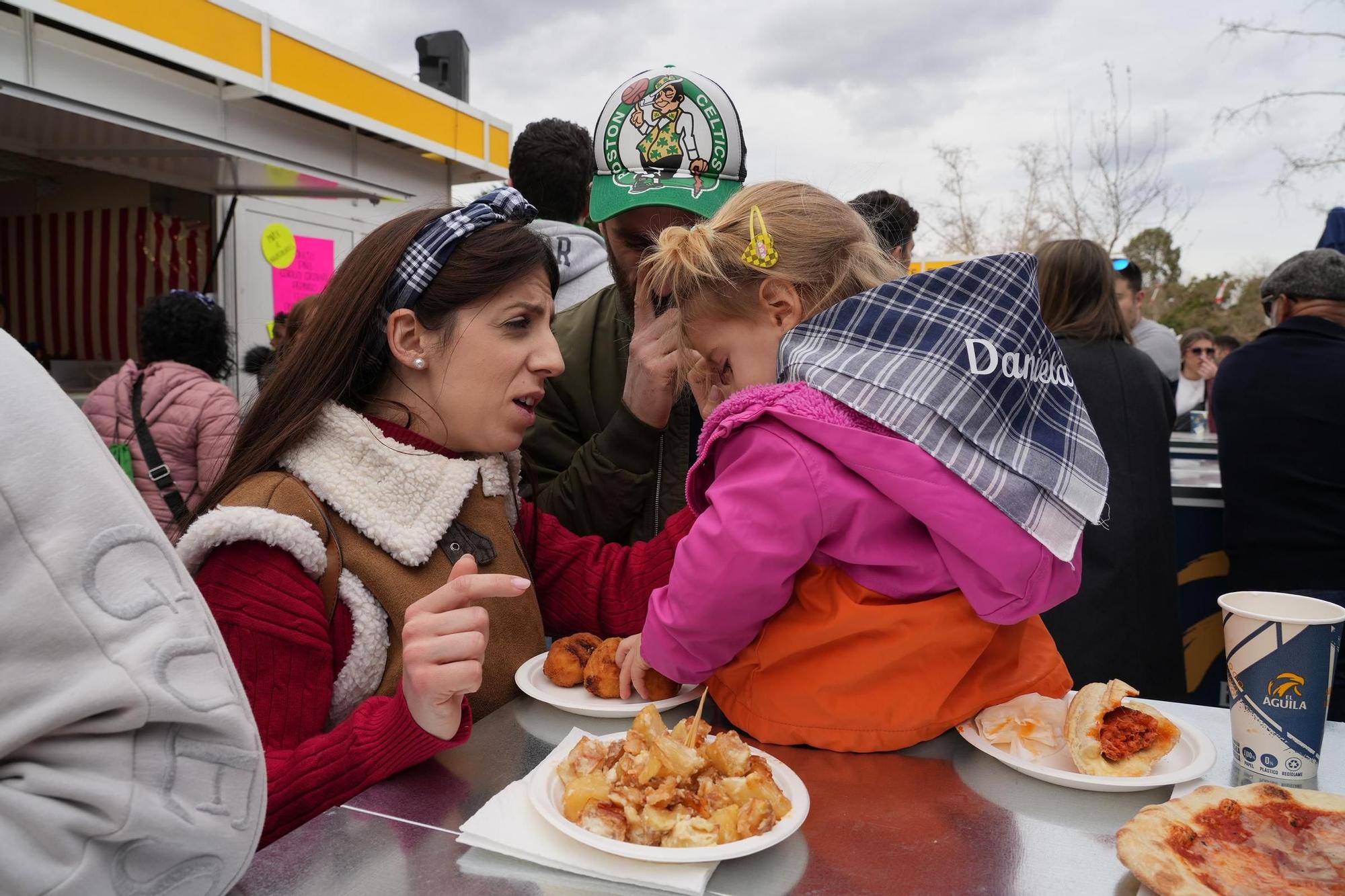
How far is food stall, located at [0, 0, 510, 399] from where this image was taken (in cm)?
550

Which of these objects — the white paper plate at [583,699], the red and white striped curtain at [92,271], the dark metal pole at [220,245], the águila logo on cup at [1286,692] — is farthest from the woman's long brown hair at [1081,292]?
the red and white striped curtain at [92,271]

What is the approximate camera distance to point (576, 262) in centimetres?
300

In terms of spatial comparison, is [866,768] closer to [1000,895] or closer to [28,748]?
[1000,895]

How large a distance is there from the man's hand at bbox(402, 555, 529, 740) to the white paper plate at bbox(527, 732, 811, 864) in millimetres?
171

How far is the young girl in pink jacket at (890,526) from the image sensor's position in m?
1.31

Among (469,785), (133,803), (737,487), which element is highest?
(737,487)

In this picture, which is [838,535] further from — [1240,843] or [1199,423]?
[1199,423]

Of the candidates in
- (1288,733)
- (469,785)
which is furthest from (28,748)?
(1288,733)

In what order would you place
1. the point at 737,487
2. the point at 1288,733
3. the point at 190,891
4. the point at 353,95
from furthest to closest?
the point at 353,95
the point at 737,487
the point at 1288,733
the point at 190,891

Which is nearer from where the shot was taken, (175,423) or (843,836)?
(843,836)

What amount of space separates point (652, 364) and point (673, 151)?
21.5 inches

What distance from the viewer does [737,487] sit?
1.36 metres

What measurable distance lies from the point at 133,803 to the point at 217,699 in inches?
3.7

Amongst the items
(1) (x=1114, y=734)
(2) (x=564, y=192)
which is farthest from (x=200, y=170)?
(1) (x=1114, y=734)
